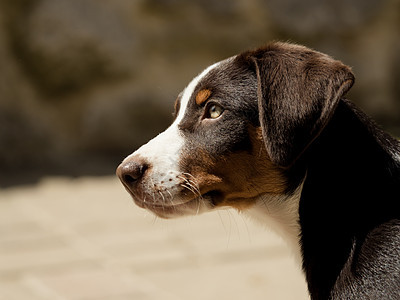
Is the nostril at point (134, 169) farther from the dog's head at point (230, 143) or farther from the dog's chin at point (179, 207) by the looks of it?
the dog's chin at point (179, 207)

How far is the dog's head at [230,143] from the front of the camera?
8.32 ft

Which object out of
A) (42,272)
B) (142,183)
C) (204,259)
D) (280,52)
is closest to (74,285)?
(42,272)

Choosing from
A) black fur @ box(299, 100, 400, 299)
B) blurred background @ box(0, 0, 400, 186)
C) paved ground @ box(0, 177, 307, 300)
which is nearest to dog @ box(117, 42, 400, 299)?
black fur @ box(299, 100, 400, 299)

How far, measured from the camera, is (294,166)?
266cm

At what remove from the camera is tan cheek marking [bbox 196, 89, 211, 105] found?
9.20 feet

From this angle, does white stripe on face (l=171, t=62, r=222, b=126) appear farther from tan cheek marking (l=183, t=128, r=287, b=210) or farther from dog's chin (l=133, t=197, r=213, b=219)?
dog's chin (l=133, t=197, r=213, b=219)

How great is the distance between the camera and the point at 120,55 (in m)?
7.13

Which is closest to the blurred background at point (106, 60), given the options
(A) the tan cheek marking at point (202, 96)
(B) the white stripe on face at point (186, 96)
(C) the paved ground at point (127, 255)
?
(C) the paved ground at point (127, 255)

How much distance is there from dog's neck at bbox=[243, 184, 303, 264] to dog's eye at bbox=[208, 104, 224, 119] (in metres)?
0.36

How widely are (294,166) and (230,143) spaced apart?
0.26 m

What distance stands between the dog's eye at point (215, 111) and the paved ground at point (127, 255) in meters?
1.10

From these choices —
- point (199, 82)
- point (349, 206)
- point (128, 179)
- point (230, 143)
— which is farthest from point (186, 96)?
point (349, 206)

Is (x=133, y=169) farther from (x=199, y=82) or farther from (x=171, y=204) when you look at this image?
(x=199, y=82)

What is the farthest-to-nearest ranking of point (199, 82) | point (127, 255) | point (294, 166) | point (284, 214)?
point (127, 255)
point (199, 82)
point (284, 214)
point (294, 166)
